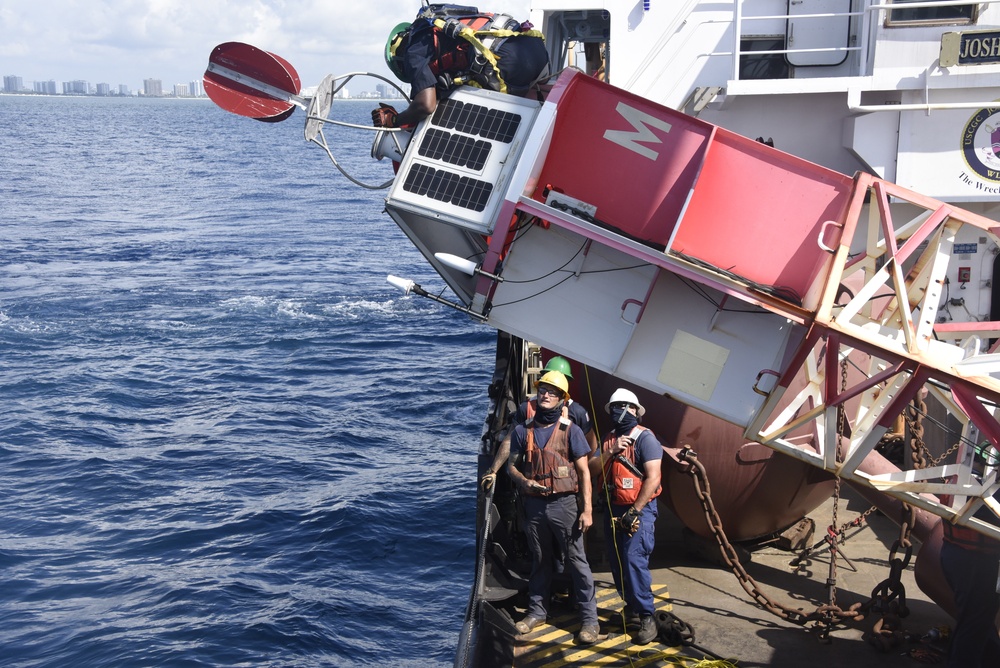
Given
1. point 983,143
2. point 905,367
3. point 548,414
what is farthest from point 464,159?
point 983,143

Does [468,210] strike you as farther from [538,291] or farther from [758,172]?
[758,172]

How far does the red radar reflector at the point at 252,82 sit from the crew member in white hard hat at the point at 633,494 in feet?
13.8

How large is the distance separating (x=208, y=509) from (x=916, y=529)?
11.0 m

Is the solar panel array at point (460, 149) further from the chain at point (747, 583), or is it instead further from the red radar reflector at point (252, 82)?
the chain at point (747, 583)

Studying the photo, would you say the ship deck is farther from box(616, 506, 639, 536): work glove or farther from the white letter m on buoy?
the white letter m on buoy

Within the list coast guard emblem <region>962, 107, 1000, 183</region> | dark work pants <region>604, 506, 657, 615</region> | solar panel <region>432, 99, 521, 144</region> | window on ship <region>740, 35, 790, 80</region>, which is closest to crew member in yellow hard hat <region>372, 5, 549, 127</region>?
solar panel <region>432, 99, 521, 144</region>

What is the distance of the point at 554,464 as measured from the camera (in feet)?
24.0

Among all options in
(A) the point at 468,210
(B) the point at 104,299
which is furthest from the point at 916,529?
(B) the point at 104,299

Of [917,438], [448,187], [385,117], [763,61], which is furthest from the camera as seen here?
[763,61]

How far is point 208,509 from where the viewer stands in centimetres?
1545

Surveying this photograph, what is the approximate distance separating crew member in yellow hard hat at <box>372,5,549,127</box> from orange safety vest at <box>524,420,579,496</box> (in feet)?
9.67

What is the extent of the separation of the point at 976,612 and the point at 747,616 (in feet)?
6.08

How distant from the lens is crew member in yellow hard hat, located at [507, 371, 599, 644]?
7.34 m

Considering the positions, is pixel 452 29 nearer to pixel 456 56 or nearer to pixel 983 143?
pixel 456 56
